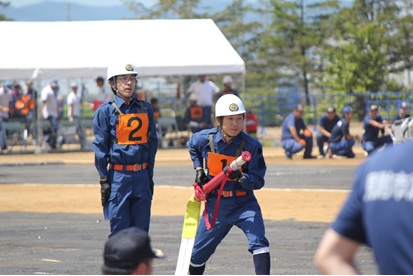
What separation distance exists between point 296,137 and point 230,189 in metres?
20.3

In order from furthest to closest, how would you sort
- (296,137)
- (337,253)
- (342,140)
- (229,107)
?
(342,140) → (296,137) → (229,107) → (337,253)

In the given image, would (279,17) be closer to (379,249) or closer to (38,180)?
(38,180)

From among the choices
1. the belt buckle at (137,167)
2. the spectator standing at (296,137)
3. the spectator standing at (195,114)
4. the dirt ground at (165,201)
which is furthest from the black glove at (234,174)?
the spectator standing at (195,114)

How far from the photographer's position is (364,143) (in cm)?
2975

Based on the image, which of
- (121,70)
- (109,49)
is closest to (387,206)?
(121,70)

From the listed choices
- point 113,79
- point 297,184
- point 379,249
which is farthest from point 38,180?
point 379,249

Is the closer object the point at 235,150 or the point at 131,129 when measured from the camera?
the point at 235,150

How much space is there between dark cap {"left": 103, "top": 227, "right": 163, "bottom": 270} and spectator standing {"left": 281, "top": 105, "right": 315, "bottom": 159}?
24.9 meters

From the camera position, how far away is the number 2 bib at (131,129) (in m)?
10.6

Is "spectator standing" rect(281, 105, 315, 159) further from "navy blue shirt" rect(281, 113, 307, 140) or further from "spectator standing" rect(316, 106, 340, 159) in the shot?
"spectator standing" rect(316, 106, 340, 159)

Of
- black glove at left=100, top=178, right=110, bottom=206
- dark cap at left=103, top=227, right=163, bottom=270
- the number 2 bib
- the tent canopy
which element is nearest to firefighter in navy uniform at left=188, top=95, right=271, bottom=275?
the number 2 bib

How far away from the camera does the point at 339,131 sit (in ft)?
96.6

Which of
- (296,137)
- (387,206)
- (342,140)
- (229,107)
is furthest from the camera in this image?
(342,140)

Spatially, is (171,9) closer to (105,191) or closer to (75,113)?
(75,113)
